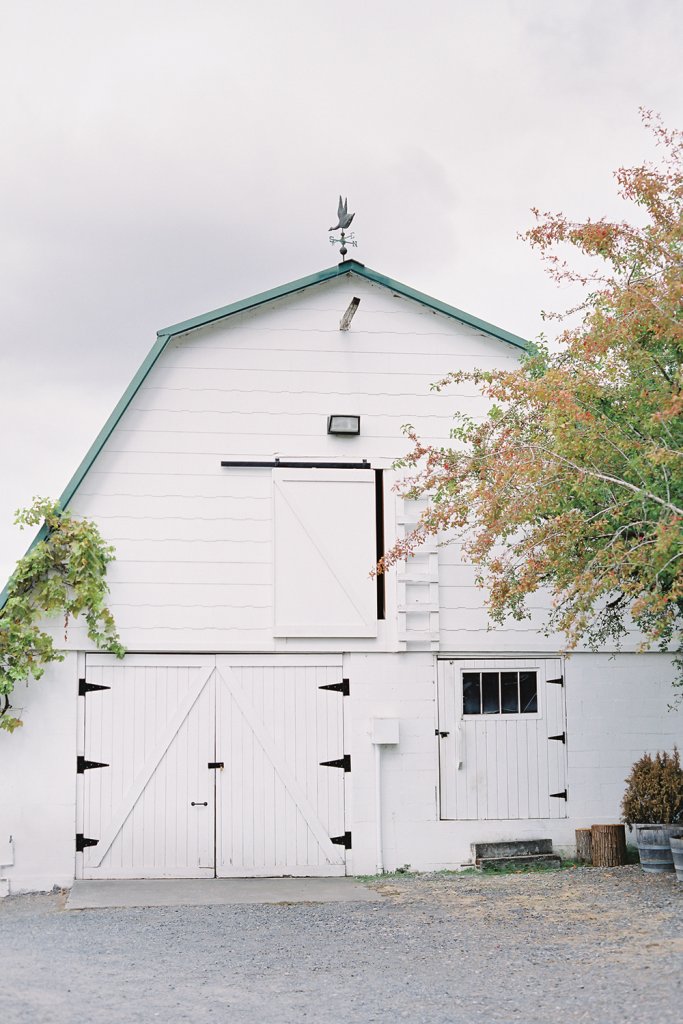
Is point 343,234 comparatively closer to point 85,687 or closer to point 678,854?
point 85,687

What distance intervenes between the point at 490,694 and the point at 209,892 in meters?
3.48

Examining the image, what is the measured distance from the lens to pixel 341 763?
459 inches

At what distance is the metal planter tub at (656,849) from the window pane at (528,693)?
1.75 m

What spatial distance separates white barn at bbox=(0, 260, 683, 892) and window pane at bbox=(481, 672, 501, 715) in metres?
0.02

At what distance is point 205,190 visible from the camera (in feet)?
45.1

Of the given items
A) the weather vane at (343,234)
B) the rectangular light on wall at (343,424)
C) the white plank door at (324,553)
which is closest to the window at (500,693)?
the white plank door at (324,553)

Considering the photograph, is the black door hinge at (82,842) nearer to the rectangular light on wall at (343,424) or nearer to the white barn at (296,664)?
the white barn at (296,664)

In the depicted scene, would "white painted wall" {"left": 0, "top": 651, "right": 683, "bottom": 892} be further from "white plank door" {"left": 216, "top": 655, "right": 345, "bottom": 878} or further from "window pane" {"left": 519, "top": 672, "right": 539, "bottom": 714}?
"window pane" {"left": 519, "top": 672, "right": 539, "bottom": 714}

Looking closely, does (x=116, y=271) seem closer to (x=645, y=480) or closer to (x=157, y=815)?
(x=157, y=815)

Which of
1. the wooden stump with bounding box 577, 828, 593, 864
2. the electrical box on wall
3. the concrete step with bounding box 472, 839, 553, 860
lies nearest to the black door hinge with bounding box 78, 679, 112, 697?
the electrical box on wall

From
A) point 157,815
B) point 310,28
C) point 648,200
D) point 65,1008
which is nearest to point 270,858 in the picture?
point 157,815

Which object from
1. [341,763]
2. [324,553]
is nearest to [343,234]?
[324,553]

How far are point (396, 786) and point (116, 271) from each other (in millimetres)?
7390

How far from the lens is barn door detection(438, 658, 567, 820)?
1176 cm
